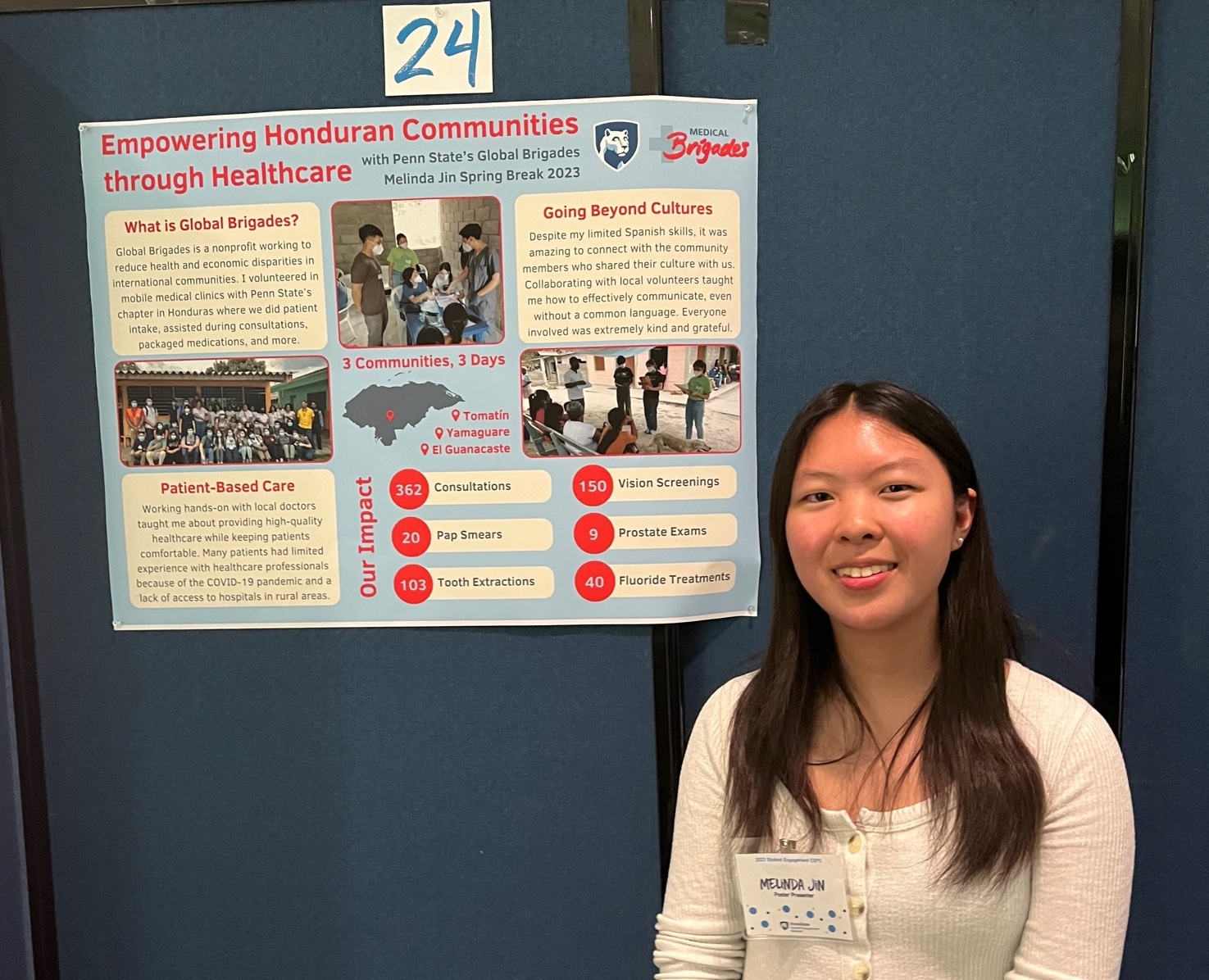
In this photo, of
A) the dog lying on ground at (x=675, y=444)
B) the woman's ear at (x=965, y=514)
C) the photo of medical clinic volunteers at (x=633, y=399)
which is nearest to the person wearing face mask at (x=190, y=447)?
the photo of medical clinic volunteers at (x=633, y=399)

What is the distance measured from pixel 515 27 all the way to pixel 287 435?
2.41ft

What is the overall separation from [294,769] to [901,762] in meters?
1.00

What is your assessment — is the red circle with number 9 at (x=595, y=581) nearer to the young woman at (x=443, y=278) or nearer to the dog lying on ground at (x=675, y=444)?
the dog lying on ground at (x=675, y=444)

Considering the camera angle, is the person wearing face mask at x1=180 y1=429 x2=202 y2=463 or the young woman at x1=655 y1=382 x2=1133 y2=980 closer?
the young woman at x1=655 y1=382 x2=1133 y2=980

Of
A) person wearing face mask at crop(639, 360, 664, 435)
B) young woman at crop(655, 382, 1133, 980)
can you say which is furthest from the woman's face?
person wearing face mask at crop(639, 360, 664, 435)

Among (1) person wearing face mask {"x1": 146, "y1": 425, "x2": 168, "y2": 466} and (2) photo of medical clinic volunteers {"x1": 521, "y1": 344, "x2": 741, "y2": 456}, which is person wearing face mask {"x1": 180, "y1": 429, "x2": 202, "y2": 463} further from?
(2) photo of medical clinic volunteers {"x1": 521, "y1": 344, "x2": 741, "y2": 456}

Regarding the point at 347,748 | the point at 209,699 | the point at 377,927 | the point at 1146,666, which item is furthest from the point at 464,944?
the point at 1146,666

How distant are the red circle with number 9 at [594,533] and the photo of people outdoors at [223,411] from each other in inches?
16.8

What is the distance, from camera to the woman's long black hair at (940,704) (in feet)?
3.55

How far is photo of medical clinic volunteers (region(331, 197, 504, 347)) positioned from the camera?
4.81 feet

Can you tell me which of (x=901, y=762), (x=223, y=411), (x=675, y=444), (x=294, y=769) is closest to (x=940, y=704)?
(x=901, y=762)

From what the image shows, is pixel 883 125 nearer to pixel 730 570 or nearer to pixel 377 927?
pixel 730 570

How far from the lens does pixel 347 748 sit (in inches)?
Result: 62.2

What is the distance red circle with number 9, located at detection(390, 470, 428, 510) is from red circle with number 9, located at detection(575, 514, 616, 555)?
0.26m
